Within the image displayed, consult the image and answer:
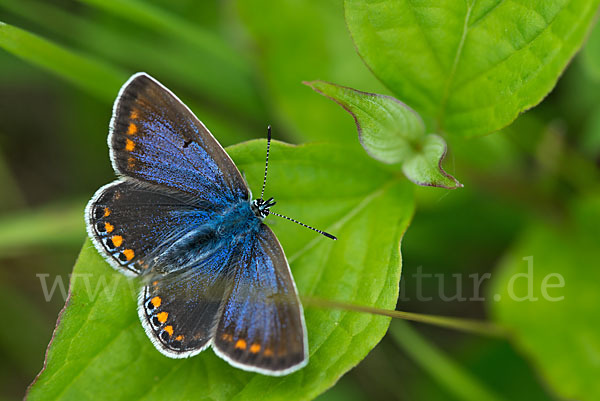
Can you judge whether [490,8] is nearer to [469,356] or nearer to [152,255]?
[152,255]

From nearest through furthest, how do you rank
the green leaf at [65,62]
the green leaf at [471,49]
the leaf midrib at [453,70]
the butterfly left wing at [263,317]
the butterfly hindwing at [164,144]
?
the butterfly left wing at [263,317] < the green leaf at [471,49] < the leaf midrib at [453,70] < the butterfly hindwing at [164,144] < the green leaf at [65,62]

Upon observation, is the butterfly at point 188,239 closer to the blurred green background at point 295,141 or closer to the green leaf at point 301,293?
the green leaf at point 301,293

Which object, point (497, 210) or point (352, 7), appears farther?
point (497, 210)

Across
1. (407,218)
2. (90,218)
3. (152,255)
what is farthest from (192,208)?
(407,218)

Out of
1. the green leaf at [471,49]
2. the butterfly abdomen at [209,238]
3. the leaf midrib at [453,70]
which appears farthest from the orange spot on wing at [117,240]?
the leaf midrib at [453,70]

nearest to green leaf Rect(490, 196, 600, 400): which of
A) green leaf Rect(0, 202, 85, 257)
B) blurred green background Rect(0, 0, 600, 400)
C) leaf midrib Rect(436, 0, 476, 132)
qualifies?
blurred green background Rect(0, 0, 600, 400)

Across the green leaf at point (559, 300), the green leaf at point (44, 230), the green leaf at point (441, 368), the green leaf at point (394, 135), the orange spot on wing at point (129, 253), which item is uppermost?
the green leaf at point (394, 135)

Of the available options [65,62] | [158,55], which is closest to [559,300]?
[65,62]
